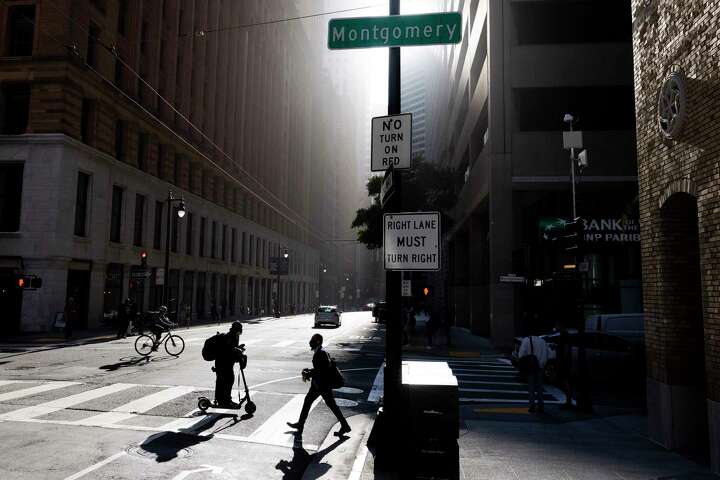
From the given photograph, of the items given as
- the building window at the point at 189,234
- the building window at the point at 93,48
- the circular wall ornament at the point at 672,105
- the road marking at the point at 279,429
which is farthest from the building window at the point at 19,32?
the circular wall ornament at the point at 672,105

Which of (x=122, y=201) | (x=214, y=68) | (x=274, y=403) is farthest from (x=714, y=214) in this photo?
(x=214, y=68)

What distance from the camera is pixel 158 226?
41406 mm

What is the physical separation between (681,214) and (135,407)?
33.6 ft

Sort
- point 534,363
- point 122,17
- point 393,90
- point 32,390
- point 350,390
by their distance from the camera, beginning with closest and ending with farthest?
point 393,90, point 534,363, point 32,390, point 350,390, point 122,17

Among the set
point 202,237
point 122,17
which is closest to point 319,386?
point 122,17

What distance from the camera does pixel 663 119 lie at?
8.90 meters

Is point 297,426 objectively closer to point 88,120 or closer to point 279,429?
point 279,429

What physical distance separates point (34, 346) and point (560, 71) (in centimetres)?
2630

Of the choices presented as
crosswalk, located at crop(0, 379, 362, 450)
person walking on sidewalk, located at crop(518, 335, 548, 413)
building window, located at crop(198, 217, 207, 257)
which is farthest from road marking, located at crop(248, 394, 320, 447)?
building window, located at crop(198, 217, 207, 257)

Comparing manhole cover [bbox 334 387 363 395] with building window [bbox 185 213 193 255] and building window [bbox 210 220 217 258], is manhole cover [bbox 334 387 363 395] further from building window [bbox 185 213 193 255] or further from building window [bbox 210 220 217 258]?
building window [bbox 210 220 217 258]

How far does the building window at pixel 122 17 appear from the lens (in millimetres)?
35781

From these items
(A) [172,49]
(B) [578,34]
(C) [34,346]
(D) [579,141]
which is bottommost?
(C) [34,346]

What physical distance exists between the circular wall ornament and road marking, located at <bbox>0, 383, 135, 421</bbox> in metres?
11.4

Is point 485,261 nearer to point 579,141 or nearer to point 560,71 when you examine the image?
point 560,71
